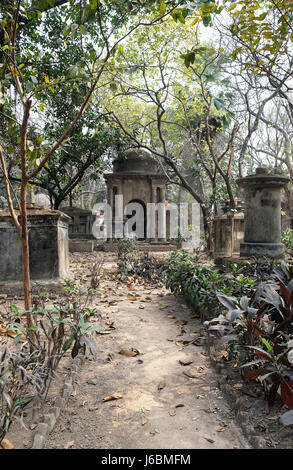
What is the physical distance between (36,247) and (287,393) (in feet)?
14.6

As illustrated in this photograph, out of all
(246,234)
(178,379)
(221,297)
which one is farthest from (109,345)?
(246,234)

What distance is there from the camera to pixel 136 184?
58.0 feet

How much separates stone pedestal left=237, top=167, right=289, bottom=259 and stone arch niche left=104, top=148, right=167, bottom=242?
995 cm

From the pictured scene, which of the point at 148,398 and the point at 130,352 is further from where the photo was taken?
the point at 130,352

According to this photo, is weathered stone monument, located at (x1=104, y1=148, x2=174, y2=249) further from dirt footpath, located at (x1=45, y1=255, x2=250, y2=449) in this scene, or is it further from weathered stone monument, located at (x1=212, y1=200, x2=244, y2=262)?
dirt footpath, located at (x1=45, y1=255, x2=250, y2=449)

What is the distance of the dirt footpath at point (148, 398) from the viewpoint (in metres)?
1.95

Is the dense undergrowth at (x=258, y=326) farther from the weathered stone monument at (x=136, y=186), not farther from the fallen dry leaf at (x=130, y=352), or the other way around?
the weathered stone monument at (x=136, y=186)

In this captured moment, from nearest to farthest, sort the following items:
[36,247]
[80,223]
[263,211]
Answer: [36,247] < [263,211] < [80,223]

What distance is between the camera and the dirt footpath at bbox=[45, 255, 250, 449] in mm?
1951

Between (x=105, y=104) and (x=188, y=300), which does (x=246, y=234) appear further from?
(x=105, y=104)

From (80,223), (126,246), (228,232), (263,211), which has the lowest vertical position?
(126,246)

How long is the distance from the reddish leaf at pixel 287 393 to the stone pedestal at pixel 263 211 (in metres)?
5.17

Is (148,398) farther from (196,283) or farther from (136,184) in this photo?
(136,184)

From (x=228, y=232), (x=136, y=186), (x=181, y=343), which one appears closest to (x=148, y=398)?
(x=181, y=343)
